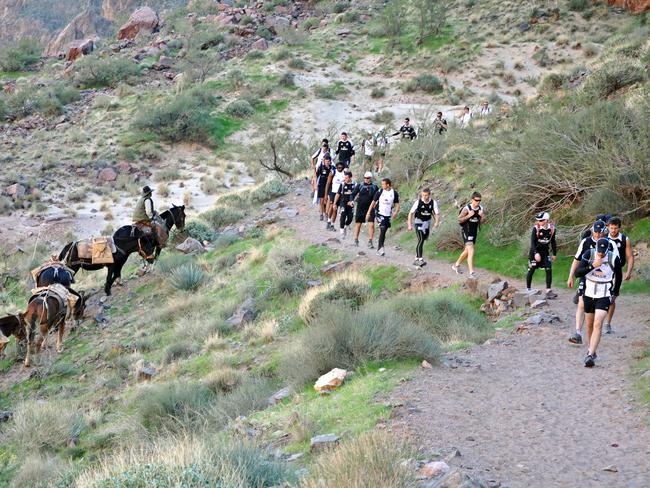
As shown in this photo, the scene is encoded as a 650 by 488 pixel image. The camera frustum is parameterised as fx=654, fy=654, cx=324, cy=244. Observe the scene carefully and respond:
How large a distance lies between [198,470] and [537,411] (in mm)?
4161

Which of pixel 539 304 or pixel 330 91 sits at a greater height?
pixel 330 91

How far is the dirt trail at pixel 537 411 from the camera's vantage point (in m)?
5.73

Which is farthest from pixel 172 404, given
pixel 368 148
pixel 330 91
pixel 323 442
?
pixel 330 91

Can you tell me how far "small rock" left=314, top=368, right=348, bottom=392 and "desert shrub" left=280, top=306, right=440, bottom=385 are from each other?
434 mm

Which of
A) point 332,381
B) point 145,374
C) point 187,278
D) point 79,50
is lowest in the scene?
point 145,374

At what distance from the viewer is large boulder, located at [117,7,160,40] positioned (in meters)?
64.9

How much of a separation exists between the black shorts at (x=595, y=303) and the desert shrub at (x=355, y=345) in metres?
2.07

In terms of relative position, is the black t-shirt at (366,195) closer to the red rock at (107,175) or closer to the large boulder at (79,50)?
the red rock at (107,175)

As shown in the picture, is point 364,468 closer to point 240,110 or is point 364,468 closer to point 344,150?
point 344,150

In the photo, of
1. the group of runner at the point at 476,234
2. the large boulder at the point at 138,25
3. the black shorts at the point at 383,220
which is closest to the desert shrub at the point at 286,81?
the group of runner at the point at 476,234

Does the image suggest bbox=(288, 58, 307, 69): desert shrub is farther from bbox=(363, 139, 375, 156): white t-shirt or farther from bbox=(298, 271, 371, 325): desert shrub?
bbox=(298, 271, 371, 325): desert shrub

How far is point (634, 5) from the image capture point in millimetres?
43875

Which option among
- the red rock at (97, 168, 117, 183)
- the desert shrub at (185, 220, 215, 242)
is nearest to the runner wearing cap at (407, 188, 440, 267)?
the desert shrub at (185, 220, 215, 242)

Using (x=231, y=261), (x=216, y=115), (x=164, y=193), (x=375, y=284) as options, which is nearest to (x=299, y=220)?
(x=231, y=261)
